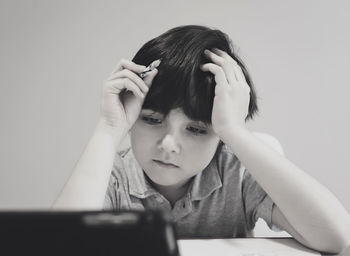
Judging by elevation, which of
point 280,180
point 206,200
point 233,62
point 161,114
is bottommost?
point 206,200

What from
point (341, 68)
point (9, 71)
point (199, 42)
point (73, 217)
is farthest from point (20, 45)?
point (73, 217)

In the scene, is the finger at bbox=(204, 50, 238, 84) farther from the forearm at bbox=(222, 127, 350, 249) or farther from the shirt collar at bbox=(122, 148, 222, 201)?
the shirt collar at bbox=(122, 148, 222, 201)

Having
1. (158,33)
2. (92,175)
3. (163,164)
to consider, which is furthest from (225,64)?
(158,33)

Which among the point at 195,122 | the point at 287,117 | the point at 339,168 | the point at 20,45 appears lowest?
the point at 339,168

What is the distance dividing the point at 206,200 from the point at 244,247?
214mm

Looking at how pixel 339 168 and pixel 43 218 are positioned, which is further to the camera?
pixel 339 168

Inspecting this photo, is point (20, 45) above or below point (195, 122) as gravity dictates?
above

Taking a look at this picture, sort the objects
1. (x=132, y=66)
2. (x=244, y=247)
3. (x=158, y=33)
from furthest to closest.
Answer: (x=158, y=33), (x=132, y=66), (x=244, y=247)

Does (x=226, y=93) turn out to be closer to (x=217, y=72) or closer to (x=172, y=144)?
(x=217, y=72)

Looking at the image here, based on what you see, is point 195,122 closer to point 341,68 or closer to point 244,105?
point 244,105

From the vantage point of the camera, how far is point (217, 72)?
0.75m

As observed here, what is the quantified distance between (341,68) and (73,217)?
144 centimetres

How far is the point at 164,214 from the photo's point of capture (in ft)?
0.86

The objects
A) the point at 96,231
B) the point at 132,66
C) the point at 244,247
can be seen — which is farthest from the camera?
the point at 132,66
